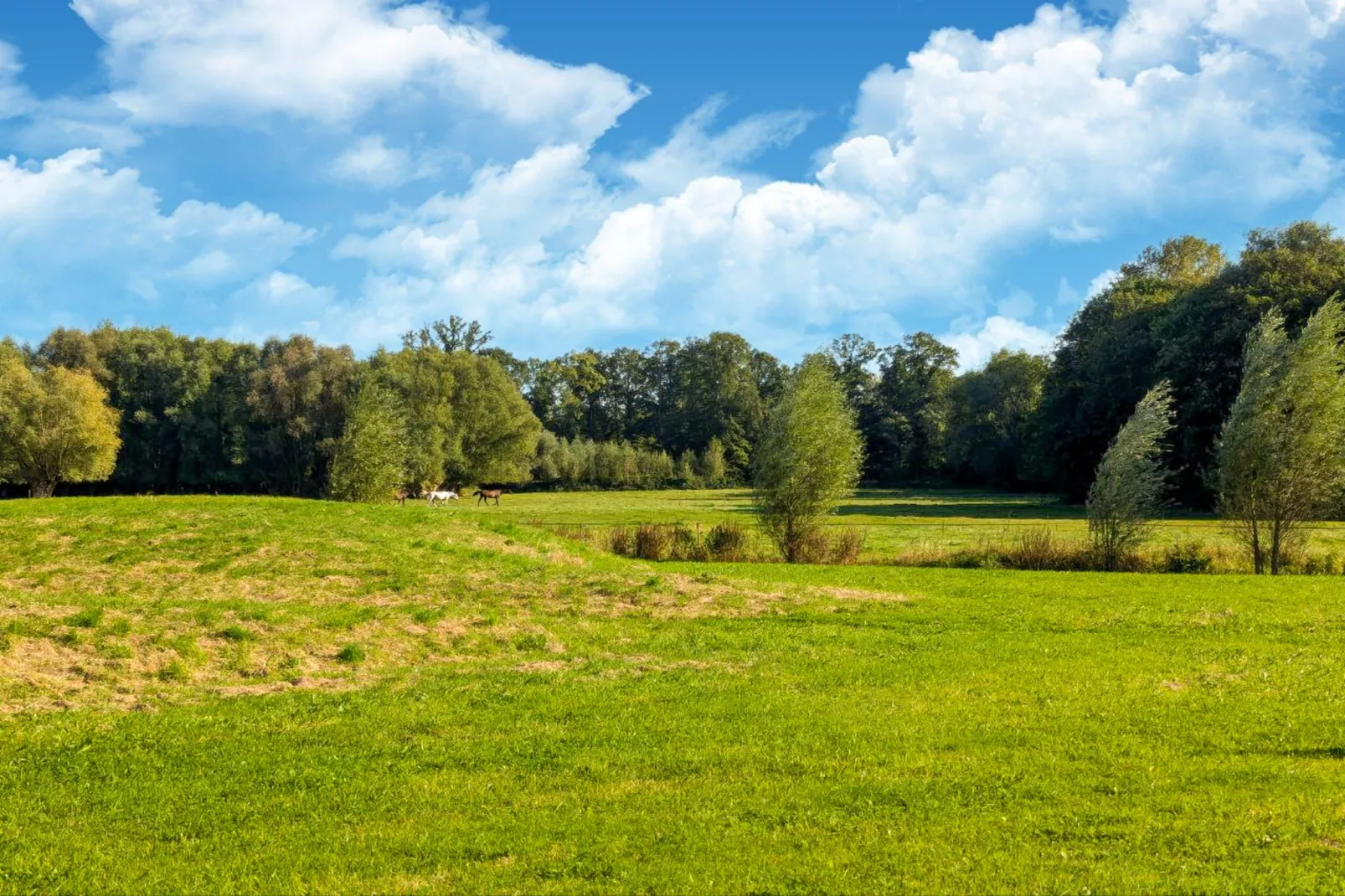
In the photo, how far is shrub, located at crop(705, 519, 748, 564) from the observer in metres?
35.5

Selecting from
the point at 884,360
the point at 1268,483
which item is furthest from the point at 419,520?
the point at 884,360

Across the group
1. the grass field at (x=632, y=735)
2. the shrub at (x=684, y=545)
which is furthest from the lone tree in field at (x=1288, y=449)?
the shrub at (x=684, y=545)

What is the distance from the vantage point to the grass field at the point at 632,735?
7055mm

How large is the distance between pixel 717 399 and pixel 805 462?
98854 mm

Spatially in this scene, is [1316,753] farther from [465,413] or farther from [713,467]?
[713,467]

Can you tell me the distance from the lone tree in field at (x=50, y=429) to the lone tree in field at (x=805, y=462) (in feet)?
200

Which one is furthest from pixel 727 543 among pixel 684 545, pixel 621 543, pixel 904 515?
pixel 904 515

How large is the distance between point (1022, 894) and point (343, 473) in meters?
43.6

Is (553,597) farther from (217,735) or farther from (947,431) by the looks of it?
(947,431)

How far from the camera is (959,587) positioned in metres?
25.0

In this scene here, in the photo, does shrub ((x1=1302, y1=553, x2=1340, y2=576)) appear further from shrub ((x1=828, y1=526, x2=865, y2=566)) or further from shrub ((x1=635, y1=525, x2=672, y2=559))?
shrub ((x1=635, y1=525, x2=672, y2=559))

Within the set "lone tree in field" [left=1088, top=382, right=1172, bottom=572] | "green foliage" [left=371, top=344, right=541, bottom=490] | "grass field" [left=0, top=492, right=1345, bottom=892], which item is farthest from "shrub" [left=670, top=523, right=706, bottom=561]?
"green foliage" [left=371, top=344, right=541, bottom=490]

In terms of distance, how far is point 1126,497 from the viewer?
109ft

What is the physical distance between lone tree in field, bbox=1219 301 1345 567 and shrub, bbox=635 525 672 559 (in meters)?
22.2
